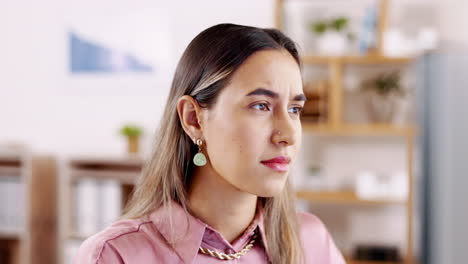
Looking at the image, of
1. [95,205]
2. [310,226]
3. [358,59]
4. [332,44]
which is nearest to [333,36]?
[332,44]

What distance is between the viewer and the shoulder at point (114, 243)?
0.94 metres

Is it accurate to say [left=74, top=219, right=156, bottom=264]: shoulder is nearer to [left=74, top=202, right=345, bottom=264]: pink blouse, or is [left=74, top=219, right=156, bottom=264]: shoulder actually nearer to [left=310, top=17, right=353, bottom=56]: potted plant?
[left=74, top=202, right=345, bottom=264]: pink blouse

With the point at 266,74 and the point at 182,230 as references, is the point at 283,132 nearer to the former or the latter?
the point at 266,74

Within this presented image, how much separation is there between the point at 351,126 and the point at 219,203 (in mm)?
2345

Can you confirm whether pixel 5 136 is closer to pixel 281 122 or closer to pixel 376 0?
pixel 376 0

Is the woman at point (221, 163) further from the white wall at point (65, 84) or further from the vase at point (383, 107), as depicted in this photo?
the white wall at point (65, 84)

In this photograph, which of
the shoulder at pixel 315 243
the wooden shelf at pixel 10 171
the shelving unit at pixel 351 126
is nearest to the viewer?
the shoulder at pixel 315 243

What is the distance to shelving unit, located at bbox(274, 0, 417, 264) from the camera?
3137mm

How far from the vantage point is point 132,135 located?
3492 millimetres

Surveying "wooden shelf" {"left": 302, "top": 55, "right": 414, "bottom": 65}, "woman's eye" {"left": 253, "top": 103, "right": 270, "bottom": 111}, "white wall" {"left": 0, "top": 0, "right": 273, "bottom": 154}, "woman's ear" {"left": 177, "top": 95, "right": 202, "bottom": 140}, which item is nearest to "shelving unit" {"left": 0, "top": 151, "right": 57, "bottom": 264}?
"white wall" {"left": 0, "top": 0, "right": 273, "bottom": 154}

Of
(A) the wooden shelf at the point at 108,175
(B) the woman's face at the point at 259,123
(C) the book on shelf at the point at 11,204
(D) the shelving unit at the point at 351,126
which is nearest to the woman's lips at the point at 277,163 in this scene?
(B) the woman's face at the point at 259,123

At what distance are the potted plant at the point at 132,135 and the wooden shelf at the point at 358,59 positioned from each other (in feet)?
3.37

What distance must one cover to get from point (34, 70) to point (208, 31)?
3.14m

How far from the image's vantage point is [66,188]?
3506mm
